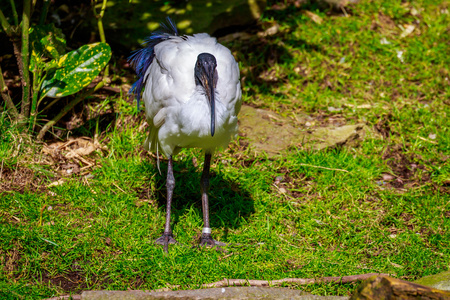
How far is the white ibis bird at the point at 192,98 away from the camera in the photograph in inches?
155

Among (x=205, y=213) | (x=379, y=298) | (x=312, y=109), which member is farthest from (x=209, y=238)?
(x=312, y=109)

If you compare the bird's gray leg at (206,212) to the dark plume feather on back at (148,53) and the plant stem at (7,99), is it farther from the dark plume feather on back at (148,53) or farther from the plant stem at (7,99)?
the plant stem at (7,99)

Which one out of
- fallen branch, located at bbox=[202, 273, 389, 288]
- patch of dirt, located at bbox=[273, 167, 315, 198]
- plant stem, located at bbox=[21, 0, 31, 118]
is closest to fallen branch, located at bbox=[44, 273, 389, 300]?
fallen branch, located at bbox=[202, 273, 389, 288]

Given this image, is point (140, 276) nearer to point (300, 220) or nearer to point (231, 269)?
point (231, 269)

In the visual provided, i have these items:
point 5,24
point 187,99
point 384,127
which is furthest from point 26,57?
point 384,127

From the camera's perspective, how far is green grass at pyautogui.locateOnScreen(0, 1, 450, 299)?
4.03 meters

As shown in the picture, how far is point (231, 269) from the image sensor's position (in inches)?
158

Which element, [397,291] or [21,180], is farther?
[21,180]

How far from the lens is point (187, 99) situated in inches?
158

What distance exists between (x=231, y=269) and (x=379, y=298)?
1412 millimetres

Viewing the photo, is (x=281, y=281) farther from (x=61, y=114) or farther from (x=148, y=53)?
(x=61, y=114)

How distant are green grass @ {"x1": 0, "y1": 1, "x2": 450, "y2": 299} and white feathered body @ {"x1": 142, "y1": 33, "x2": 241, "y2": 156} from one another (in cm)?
81

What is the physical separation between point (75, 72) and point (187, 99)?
1619 mm

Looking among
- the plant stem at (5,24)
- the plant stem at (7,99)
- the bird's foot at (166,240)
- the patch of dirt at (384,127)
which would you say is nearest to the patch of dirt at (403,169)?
the patch of dirt at (384,127)
